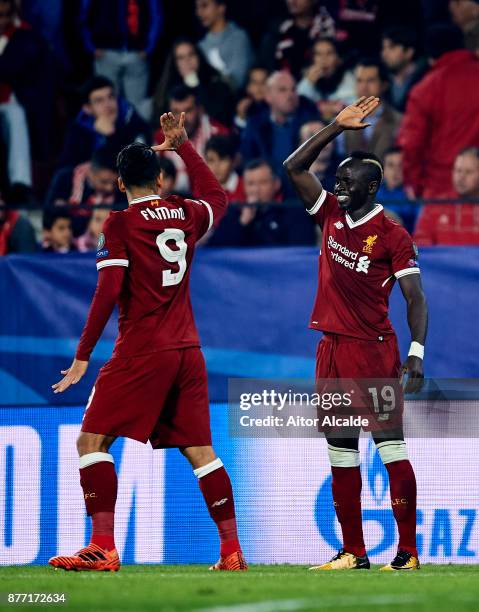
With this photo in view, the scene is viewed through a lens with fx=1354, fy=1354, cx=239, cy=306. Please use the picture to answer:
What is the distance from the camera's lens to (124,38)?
12.8 m

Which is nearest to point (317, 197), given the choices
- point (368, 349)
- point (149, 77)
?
point (368, 349)

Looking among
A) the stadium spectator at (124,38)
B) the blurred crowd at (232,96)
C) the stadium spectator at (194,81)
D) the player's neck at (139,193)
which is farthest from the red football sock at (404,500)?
the stadium spectator at (124,38)

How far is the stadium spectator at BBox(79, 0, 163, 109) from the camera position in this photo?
1284 cm

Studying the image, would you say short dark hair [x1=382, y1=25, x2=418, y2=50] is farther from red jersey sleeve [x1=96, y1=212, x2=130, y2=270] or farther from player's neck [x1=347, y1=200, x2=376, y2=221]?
red jersey sleeve [x1=96, y1=212, x2=130, y2=270]

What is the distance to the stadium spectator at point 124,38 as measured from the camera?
12836mm

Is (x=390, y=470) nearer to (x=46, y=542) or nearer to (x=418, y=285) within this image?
(x=418, y=285)

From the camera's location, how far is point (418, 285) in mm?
6875

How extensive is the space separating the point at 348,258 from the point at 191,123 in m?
5.31

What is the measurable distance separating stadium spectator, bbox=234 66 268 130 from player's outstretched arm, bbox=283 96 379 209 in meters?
4.99

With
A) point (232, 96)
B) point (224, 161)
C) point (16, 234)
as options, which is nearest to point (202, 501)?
point (16, 234)

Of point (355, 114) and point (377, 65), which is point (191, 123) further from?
point (355, 114)

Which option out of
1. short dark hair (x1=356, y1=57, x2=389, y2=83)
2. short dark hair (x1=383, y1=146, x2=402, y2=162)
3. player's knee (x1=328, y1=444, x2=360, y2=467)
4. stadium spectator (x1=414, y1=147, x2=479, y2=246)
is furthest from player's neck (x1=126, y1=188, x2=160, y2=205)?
short dark hair (x1=356, y1=57, x2=389, y2=83)

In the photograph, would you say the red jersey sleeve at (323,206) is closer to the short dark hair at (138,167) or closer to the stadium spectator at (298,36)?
the short dark hair at (138,167)

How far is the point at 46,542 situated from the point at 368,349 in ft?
8.01
